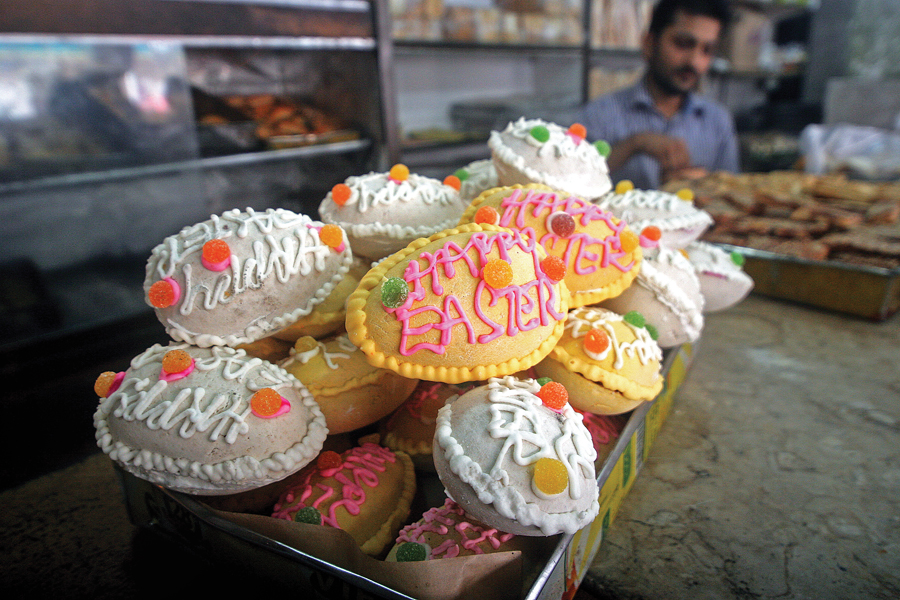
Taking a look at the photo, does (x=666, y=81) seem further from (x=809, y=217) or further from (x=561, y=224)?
(x=561, y=224)

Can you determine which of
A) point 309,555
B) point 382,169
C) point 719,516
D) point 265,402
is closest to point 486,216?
point 265,402

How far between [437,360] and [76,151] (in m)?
2.36

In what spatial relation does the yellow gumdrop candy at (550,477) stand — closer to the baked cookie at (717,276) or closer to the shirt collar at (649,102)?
the baked cookie at (717,276)

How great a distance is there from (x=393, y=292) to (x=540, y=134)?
0.61 meters

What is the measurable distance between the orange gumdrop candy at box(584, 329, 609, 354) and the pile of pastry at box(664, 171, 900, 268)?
1.46 metres

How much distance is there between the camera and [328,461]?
0.90m

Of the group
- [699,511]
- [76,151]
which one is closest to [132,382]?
[699,511]

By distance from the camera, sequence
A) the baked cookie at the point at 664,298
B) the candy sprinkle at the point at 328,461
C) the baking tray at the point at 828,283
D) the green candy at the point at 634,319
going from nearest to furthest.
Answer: the candy sprinkle at the point at 328,461
the green candy at the point at 634,319
the baked cookie at the point at 664,298
the baking tray at the point at 828,283

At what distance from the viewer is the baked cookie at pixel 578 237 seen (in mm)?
975

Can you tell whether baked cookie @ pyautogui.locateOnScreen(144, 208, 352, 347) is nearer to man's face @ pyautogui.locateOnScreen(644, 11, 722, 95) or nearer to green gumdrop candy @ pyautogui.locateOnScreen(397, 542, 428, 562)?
green gumdrop candy @ pyautogui.locateOnScreen(397, 542, 428, 562)

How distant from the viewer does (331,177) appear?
2908mm

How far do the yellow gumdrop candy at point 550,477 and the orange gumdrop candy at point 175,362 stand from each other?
539mm

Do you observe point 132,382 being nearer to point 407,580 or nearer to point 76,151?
point 407,580

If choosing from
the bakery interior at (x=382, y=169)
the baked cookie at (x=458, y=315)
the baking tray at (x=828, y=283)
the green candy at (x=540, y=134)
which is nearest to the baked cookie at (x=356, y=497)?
the bakery interior at (x=382, y=169)
